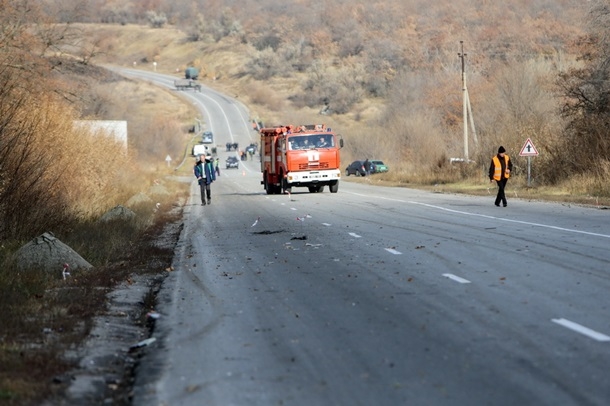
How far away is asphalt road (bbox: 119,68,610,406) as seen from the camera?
7.71m

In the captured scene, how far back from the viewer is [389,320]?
10641 mm

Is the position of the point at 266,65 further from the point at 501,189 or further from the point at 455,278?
the point at 455,278

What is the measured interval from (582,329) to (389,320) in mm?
2045

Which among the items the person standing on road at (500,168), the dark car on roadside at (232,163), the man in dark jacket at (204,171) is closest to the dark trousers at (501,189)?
the person standing on road at (500,168)

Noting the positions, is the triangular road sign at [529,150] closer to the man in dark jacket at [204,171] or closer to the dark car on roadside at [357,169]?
the man in dark jacket at [204,171]

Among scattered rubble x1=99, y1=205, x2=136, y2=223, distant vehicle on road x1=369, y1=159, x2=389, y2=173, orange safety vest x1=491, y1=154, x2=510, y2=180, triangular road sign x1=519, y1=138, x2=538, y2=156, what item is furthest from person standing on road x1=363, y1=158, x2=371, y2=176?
scattered rubble x1=99, y1=205, x2=136, y2=223

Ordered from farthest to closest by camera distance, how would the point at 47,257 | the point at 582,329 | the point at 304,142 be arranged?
the point at 304,142, the point at 47,257, the point at 582,329

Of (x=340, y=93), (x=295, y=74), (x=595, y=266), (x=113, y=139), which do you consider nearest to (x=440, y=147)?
(x=113, y=139)

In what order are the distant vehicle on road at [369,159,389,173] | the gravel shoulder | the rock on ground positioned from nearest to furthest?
the gravel shoulder
the rock on ground
the distant vehicle on road at [369,159,389,173]

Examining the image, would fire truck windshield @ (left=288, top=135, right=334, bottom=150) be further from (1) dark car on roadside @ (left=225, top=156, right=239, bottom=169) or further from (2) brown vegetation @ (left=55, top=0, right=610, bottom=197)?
(1) dark car on roadside @ (left=225, top=156, right=239, bottom=169)

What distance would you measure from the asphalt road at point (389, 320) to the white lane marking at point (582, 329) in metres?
0.03

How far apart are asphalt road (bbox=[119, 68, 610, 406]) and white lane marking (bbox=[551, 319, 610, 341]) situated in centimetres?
3

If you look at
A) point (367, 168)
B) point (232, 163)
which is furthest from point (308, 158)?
point (232, 163)

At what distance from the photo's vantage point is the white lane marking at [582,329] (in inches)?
361
